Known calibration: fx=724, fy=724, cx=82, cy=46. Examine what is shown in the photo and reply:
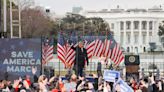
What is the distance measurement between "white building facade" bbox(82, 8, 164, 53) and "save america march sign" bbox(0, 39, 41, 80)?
136 m

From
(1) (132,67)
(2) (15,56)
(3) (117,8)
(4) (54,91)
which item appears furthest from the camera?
(3) (117,8)

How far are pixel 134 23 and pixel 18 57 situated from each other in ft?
470

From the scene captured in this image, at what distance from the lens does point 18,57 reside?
2742 centimetres

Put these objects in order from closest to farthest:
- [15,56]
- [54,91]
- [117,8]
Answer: [54,91], [15,56], [117,8]

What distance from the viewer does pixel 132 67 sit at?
3092 centimetres

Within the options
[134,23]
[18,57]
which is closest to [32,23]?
[18,57]

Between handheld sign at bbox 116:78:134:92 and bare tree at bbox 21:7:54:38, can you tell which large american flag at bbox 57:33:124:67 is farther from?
bare tree at bbox 21:7:54:38

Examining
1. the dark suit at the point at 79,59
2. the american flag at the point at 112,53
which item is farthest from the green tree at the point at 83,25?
the dark suit at the point at 79,59

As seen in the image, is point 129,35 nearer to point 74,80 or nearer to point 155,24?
point 155,24

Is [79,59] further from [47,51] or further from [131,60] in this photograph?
[47,51]

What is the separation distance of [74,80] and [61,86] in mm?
1691

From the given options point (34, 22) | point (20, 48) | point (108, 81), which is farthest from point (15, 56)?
point (34, 22)

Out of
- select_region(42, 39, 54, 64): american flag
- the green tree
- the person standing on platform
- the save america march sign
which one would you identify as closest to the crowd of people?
the person standing on platform

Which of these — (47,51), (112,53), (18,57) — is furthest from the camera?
(47,51)
